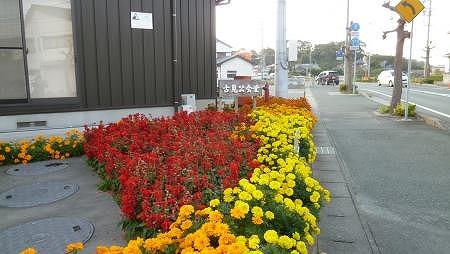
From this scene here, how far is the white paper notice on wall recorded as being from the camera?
7.86 metres

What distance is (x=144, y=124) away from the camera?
20.4ft

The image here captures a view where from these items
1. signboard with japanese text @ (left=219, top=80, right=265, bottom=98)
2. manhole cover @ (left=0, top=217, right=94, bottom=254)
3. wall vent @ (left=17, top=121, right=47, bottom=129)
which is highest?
signboard with japanese text @ (left=219, top=80, right=265, bottom=98)

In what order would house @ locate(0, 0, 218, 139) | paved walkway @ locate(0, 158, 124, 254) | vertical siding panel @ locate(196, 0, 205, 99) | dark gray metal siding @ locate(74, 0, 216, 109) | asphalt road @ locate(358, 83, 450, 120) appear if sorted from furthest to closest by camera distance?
asphalt road @ locate(358, 83, 450, 120) → vertical siding panel @ locate(196, 0, 205, 99) → dark gray metal siding @ locate(74, 0, 216, 109) → house @ locate(0, 0, 218, 139) → paved walkway @ locate(0, 158, 124, 254)

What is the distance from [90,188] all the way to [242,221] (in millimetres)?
2754

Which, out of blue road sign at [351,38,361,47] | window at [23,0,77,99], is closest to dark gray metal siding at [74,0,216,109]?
window at [23,0,77,99]

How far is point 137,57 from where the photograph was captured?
7984mm

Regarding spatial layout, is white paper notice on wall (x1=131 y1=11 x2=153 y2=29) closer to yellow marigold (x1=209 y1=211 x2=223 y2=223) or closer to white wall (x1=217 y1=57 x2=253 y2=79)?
yellow marigold (x1=209 y1=211 x2=223 y2=223)

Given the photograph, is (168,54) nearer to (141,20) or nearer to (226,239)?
(141,20)

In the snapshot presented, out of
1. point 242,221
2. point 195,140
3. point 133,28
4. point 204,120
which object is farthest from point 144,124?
point 242,221

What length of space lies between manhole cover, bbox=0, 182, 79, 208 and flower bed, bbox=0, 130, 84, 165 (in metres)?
1.25

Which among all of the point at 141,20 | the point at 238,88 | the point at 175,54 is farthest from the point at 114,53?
the point at 238,88

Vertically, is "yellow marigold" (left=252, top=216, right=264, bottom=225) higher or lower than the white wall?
lower

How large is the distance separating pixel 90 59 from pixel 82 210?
404 cm

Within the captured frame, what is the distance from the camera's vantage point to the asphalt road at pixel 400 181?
12.8 feet
